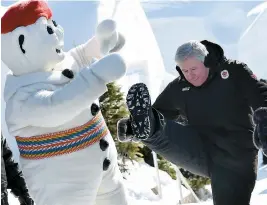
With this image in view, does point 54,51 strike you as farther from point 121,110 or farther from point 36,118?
point 121,110

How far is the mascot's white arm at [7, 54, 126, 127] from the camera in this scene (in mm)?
2020

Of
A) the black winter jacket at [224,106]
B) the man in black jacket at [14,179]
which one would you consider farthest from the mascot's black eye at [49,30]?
the black winter jacket at [224,106]

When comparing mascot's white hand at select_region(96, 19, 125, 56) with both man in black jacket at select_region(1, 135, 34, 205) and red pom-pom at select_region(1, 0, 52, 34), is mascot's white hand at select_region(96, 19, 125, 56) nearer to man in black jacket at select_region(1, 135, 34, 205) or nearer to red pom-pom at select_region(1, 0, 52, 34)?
red pom-pom at select_region(1, 0, 52, 34)

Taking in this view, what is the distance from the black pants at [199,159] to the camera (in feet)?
8.06

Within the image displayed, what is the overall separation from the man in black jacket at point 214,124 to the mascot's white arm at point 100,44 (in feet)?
1.18

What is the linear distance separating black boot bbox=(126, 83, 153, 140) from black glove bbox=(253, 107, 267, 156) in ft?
1.63

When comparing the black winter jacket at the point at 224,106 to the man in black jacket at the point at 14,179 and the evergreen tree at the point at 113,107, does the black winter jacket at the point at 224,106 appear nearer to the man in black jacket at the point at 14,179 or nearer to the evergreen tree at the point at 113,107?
the man in black jacket at the point at 14,179

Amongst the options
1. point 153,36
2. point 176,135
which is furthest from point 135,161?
point 176,135

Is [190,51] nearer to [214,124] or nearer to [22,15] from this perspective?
[214,124]

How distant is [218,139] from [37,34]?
1111 millimetres

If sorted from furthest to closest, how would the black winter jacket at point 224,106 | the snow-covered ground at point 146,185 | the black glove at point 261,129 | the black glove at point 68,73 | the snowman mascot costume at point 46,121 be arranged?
the snow-covered ground at point 146,185, the black winter jacket at point 224,106, the black glove at point 68,73, the snowman mascot costume at point 46,121, the black glove at point 261,129

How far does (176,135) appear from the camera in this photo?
8.51 feet

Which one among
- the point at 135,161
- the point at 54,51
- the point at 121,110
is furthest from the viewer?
the point at 135,161

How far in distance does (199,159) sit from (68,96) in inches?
37.3
